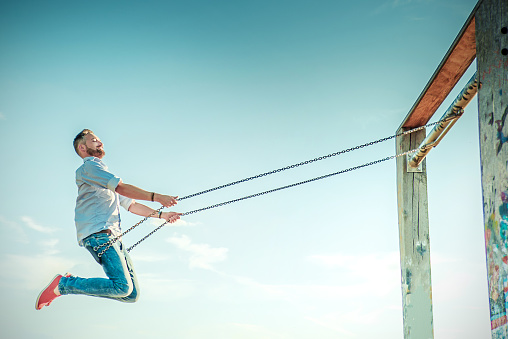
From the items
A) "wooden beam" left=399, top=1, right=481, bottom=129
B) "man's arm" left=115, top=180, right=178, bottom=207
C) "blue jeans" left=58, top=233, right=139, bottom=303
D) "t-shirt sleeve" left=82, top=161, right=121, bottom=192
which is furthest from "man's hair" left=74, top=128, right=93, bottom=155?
"wooden beam" left=399, top=1, right=481, bottom=129

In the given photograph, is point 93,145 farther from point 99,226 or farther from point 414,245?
point 414,245

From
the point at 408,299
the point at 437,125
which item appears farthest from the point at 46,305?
the point at 437,125

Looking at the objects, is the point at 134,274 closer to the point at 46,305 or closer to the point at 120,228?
the point at 120,228

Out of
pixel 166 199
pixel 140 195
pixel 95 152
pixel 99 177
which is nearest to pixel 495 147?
pixel 166 199

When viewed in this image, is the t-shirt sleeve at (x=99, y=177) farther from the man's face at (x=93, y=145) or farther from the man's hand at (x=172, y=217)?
the man's hand at (x=172, y=217)

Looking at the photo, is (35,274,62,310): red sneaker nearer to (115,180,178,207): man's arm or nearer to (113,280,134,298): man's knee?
(113,280,134,298): man's knee

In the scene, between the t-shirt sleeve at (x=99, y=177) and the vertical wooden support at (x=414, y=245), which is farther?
the vertical wooden support at (x=414, y=245)

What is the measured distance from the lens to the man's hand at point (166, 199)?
3.49m

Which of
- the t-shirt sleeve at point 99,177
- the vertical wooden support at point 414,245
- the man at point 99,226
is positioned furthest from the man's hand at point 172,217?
the vertical wooden support at point 414,245

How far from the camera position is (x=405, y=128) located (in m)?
4.52

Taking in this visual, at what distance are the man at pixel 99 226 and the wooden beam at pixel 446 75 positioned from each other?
181cm

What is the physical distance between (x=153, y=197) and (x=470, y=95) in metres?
1.95

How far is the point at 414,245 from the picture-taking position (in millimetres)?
4367

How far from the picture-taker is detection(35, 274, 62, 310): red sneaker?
11.9 feet
